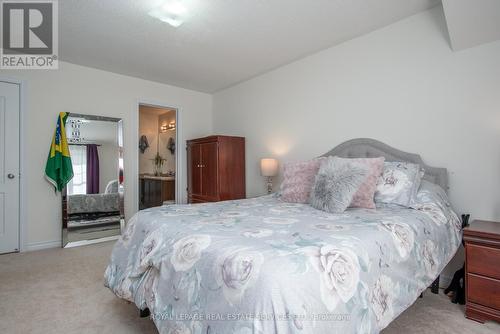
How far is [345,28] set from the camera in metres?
2.69

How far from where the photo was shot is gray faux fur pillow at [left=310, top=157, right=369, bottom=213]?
1959mm

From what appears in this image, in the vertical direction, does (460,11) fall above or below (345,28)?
below

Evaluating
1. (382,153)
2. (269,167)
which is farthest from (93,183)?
(382,153)

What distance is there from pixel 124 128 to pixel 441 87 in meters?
3.97

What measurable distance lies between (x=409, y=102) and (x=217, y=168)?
250 centimetres

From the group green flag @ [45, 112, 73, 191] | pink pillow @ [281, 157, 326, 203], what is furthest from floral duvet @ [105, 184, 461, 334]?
green flag @ [45, 112, 73, 191]

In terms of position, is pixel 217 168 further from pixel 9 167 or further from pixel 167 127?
pixel 167 127

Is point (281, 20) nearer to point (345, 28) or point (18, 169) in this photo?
point (345, 28)

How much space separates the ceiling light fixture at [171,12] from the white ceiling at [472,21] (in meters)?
2.06

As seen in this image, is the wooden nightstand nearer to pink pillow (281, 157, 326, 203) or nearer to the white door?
pink pillow (281, 157, 326, 203)

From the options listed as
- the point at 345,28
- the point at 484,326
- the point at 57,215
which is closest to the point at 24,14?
the point at 57,215

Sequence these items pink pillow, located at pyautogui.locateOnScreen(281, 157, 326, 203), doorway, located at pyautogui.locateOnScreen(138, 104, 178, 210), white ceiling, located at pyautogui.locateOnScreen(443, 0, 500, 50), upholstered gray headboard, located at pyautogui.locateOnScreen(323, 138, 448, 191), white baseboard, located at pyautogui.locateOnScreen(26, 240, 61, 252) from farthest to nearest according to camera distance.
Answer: doorway, located at pyautogui.locateOnScreen(138, 104, 178, 210)
white baseboard, located at pyautogui.locateOnScreen(26, 240, 61, 252)
pink pillow, located at pyautogui.locateOnScreen(281, 157, 326, 203)
upholstered gray headboard, located at pyautogui.locateOnScreen(323, 138, 448, 191)
white ceiling, located at pyautogui.locateOnScreen(443, 0, 500, 50)

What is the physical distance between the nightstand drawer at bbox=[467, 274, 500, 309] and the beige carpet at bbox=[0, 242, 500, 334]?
0.50 ft

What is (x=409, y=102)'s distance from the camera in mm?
2508
